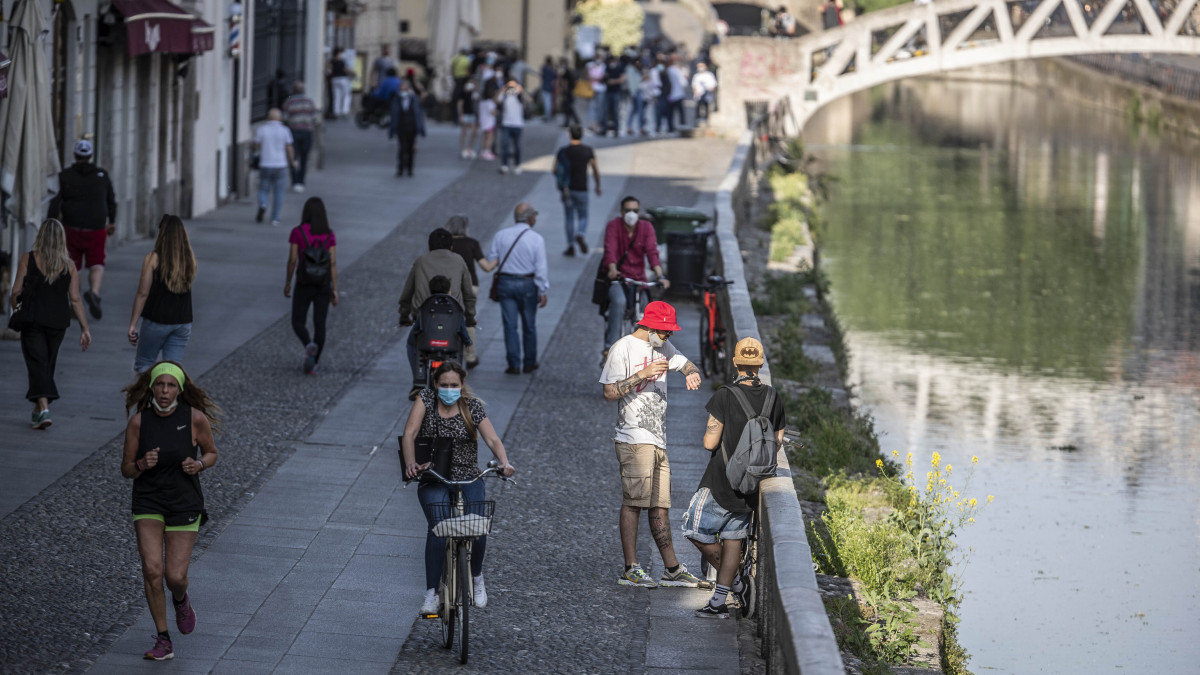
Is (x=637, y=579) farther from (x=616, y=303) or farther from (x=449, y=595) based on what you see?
(x=616, y=303)

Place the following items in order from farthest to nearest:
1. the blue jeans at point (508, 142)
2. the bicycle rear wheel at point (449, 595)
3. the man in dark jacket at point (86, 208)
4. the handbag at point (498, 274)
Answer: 1. the blue jeans at point (508, 142)
2. the man in dark jacket at point (86, 208)
3. the handbag at point (498, 274)
4. the bicycle rear wheel at point (449, 595)

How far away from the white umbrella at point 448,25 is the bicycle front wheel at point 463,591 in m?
35.4

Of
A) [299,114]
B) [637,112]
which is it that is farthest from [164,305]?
[637,112]

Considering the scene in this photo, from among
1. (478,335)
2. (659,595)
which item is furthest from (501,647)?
(478,335)

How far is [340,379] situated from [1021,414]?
7998 millimetres

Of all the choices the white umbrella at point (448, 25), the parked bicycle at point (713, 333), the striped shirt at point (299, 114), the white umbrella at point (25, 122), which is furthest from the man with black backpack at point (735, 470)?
the white umbrella at point (448, 25)

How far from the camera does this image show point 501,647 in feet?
29.0

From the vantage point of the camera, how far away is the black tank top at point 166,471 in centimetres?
807

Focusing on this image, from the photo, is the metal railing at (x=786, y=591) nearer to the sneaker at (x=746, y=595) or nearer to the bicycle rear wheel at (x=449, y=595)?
the sneaker at (x=746, y=595)

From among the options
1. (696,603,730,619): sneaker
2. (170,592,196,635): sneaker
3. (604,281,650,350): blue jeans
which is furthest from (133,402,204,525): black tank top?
(604,281,650,350): blue jeans

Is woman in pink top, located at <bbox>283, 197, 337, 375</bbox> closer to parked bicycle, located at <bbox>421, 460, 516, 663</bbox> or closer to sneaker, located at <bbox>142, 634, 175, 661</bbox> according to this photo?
parked bicycle, located at <bbox>421, 460, 516, 663</bbox>

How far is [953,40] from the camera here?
4462cm

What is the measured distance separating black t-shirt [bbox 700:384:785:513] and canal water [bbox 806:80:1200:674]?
3.00 m

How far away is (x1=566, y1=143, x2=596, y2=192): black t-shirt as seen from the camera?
22.1 metres
